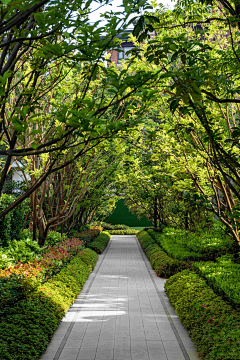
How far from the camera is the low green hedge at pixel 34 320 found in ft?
17.0

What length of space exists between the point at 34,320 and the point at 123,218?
32.2 metres

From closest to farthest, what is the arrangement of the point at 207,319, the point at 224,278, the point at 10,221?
the point at 207,319 → the point at 224,278 → the point at 10,221

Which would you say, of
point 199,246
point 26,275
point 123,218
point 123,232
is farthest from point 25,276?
point 123,218

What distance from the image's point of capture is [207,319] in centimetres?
608

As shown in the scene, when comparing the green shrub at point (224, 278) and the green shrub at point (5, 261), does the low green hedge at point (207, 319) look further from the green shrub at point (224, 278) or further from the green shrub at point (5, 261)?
the green shrub at point (5, 261)

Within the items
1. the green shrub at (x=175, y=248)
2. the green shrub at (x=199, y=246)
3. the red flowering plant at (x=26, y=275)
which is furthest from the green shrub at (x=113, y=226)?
the red flowering plant at (x=26, y=275)

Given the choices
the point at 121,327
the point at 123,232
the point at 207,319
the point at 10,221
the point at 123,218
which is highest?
the point at 10,221

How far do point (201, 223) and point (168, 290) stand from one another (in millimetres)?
6928

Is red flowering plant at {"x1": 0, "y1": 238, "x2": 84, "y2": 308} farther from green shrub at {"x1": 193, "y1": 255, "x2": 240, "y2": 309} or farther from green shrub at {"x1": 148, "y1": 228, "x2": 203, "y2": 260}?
green shrub at {"x1": 148, "y1": 228, "x2": 203, "y2": 260}

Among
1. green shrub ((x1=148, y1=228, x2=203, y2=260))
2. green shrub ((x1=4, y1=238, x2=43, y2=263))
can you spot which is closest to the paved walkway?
green shrub ((x1=148, y1=228, x2=203, y2=260))

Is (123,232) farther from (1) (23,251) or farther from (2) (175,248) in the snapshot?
(1) (23,251)

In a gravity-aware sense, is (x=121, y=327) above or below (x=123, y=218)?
below

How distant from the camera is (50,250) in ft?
37.2

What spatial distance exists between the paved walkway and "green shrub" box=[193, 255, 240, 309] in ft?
3.68
